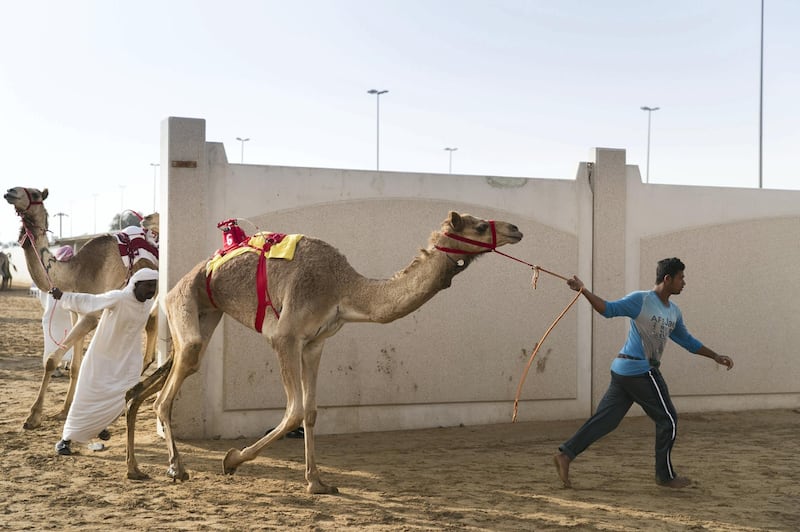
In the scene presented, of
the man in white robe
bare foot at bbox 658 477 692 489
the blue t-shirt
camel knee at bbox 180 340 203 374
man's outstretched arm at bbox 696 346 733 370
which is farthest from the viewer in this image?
the man in white robe

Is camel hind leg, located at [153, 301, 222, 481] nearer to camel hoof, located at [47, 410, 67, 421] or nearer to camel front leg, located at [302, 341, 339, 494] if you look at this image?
camel front leg, located at [302, 341, 339, 494]

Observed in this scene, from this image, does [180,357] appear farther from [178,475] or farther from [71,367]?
[71,367]

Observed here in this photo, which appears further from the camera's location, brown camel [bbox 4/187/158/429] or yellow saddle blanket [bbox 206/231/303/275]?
brown camel [bbox 4/187/158/429]

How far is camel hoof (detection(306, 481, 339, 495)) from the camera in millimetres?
7160

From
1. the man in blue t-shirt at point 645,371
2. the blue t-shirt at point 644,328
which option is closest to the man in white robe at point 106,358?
the man in blue t-shirt at point 645,371

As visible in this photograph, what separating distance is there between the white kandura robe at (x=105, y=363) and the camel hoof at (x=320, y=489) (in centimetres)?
239

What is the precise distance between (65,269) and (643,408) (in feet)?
22.5

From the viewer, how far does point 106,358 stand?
8.50m

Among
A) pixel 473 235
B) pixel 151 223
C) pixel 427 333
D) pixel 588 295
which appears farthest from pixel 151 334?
pixel 588 295

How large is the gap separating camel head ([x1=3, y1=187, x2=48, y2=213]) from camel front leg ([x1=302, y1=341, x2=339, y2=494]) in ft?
14.0

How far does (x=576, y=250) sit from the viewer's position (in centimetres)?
1098

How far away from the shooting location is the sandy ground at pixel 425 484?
638cm

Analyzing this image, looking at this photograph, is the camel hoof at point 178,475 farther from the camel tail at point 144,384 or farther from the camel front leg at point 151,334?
the camel front leg at point 151,334

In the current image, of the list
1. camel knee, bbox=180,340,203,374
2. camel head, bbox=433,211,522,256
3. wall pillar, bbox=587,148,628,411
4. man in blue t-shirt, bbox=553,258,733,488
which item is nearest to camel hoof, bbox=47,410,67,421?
camel knee, bbox=180,340,203,374
